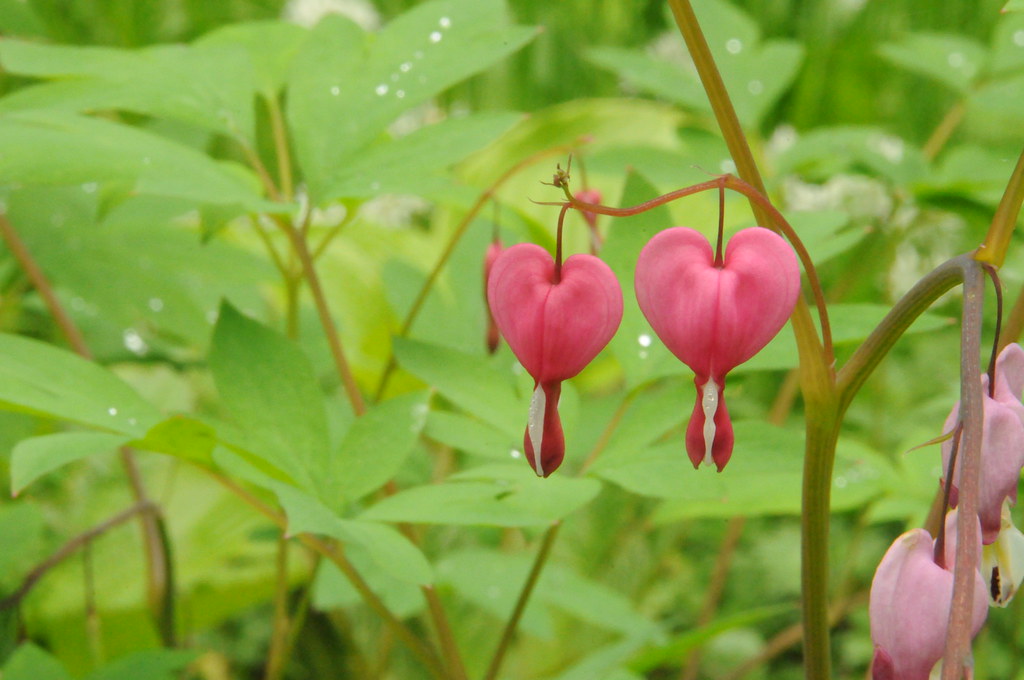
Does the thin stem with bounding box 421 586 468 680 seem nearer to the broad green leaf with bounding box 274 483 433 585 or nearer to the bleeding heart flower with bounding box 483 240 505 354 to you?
the broad green leaf with bounding box 274 483 433 585

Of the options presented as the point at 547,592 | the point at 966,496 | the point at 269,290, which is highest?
the point at 966,496

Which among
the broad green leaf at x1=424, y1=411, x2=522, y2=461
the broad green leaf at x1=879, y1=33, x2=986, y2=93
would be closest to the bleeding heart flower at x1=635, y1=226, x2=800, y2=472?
the broad green leaf at x1=424, y1=411, x2=522, y2=461

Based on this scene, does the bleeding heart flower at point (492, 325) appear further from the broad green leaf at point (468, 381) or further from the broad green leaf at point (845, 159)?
the broad green leaf at point (845, 159)

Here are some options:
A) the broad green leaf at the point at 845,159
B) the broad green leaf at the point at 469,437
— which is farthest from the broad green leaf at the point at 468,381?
the broad green leaf at the point at 845,159

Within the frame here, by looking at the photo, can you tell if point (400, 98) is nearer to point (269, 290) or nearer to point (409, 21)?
point (409, 21)

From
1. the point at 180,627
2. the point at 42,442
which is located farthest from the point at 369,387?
the point at 42,442

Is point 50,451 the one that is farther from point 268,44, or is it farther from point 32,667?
point 268,44
